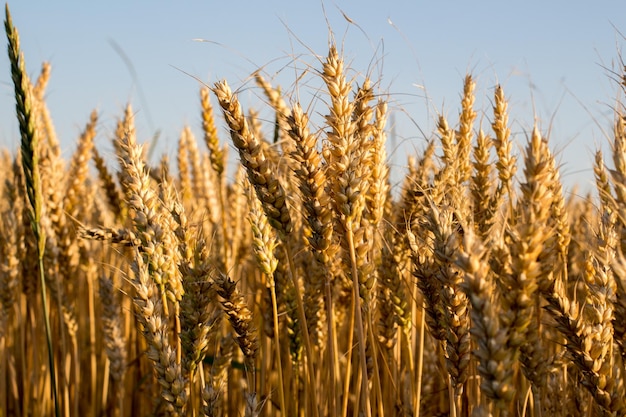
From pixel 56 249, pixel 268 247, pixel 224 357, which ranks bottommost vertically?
pixel 224 357

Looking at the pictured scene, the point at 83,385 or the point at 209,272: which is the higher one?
the point at 209,272

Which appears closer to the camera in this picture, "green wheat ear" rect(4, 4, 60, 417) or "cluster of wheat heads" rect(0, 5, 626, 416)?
"cluster of wheat heads" rect(0, 5, 626, 416)

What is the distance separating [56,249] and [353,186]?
1909mm

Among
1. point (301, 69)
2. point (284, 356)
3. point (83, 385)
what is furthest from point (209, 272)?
point (83, 385)

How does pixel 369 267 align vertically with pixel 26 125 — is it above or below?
below

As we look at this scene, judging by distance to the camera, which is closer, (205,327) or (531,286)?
(531,286)

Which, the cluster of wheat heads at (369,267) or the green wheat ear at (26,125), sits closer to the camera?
the cluster of wheat heads at (369,267)

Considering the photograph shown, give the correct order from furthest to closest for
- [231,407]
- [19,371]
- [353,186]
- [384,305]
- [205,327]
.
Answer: [19,371]
[231,407]
[384,305]
[205,327]
[353,186]

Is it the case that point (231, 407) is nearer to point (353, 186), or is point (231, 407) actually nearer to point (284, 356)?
point (284, 356)

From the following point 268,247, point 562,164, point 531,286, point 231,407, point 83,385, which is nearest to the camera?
point 531,286

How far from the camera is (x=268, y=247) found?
5.88ft

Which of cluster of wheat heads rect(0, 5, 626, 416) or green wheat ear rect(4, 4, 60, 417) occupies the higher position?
green wheat ear rect(4, 4, 60, 417)

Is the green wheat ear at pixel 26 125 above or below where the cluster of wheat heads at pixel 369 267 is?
above

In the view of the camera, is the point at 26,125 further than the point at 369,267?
Yes
